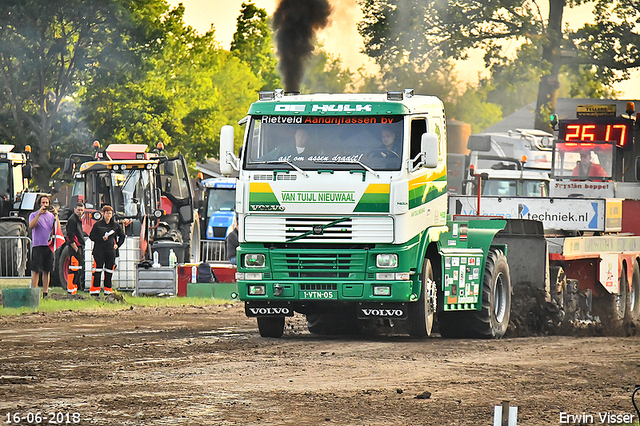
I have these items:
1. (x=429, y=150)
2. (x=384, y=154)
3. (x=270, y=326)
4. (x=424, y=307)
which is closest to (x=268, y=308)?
(x=270, y=326)

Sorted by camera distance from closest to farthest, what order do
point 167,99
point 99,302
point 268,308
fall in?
point 268,308 < point 99,302 < point 167,99

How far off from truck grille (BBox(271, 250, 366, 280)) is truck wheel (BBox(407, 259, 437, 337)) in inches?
41.5

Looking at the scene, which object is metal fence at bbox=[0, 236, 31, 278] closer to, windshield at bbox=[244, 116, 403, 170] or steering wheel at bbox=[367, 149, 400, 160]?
windshield at bbox=[244, 116, 403, 170]

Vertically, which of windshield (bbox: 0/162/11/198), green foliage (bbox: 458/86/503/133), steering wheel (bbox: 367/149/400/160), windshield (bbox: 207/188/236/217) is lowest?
windshield (bbox: 207/188/236/217)

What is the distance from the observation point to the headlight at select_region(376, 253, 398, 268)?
14.3m

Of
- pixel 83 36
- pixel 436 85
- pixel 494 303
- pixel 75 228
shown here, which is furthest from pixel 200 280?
pixel 436 85

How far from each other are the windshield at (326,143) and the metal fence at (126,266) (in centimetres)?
1035

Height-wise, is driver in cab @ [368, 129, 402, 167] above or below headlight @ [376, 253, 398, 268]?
above

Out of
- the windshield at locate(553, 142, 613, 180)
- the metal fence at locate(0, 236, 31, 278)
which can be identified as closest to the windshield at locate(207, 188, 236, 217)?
the metal fence at locate(0, 236, 31, 278)

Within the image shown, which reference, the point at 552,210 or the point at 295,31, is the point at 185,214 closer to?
the point at 295,31

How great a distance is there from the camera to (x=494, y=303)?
16656 millimetres

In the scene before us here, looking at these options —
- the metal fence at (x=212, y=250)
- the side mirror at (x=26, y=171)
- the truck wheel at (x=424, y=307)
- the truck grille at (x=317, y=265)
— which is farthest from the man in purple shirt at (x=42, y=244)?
the truck wheel at (x=424, y=307)

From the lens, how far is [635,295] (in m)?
21.3

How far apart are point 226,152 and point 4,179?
44.1 ft
